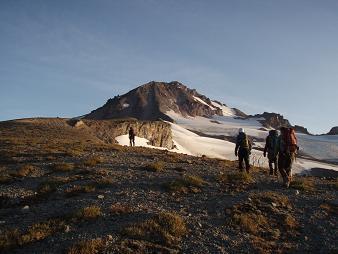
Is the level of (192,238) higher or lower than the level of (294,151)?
lower

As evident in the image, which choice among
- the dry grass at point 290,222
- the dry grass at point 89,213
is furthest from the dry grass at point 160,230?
the dry grass at point 290,222

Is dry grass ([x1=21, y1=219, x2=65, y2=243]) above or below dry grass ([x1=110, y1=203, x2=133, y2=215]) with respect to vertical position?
below

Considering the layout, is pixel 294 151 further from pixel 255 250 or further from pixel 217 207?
pixel 255 250

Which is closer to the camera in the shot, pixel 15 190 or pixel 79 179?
pixel 15 190

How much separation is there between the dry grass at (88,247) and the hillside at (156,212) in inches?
1.0

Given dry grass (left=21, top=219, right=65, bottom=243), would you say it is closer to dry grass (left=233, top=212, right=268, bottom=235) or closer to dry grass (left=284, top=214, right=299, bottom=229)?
dry grass (left=233, top=212, right=268, bottom=235)

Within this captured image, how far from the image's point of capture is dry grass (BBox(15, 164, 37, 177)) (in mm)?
22688

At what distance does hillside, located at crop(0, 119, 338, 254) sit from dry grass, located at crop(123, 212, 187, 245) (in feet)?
0.09

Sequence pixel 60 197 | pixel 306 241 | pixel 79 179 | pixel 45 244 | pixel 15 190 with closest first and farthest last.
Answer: pixel 45 244 < pixel 306 241 < pixel 60 197 < pixel 15 190 < pixel 79 179

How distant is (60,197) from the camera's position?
59.4ft

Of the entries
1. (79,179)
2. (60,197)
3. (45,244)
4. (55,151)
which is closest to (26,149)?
(55,151)

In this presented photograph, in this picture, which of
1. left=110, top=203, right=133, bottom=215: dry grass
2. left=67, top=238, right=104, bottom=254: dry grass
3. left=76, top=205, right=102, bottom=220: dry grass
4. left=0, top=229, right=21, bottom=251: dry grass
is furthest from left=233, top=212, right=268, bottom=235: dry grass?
left=0, top=229, right=21, bottom=251: dry grass

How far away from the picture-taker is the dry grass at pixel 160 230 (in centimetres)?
1355

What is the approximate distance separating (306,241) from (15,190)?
1113 centimetres
